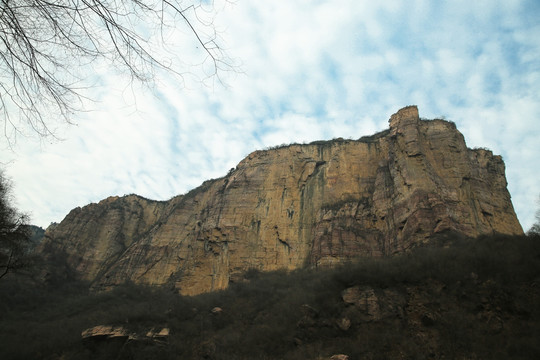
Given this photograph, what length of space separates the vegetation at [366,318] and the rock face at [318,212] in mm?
4640

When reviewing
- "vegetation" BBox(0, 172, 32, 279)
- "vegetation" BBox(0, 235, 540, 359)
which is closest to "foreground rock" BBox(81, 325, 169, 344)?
"vegetation" BBox(0, 235, 540, 359)

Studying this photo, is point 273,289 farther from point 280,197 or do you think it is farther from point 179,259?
point 179,259

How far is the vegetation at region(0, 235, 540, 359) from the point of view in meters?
14.2

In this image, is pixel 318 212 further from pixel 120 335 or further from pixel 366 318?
pixel 120 335

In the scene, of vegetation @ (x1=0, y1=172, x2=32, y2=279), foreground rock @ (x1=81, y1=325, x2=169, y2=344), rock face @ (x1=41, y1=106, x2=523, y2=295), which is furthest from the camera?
rock face @ (x1=41, y1=106, x2=523, y2=295)

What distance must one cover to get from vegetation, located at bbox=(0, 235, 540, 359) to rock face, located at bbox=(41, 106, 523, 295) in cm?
464

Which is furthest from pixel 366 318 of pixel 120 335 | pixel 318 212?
A: pixel 318 212

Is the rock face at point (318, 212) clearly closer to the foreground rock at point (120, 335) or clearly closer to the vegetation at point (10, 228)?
the foreground rock at point (120, 335)

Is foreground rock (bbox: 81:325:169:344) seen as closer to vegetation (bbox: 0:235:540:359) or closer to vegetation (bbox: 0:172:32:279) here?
vegetation (bbox: 0:235:540:359)

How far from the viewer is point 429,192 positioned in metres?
27.3

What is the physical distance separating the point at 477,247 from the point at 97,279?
43406 mm

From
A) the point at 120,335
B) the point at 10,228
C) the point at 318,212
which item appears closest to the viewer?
the point at 10,228

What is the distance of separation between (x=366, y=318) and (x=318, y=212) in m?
18.3

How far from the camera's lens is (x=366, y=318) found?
16438 millimetres
